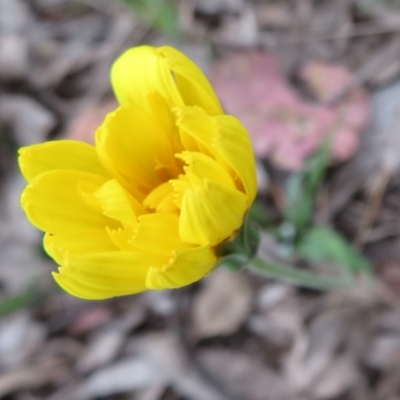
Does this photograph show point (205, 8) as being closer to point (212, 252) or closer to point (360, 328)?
point (360, 328)

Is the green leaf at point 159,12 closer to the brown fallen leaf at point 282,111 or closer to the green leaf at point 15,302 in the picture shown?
the brown fallen leaf at point 282,111

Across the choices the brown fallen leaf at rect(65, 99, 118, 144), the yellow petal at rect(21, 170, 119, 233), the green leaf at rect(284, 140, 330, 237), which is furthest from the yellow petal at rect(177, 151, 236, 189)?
the brown fallen leaf at rect(65, 99, 118, 144)

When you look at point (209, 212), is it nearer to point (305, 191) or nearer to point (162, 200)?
point (162, 200)

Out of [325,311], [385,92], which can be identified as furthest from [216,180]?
[385,92]

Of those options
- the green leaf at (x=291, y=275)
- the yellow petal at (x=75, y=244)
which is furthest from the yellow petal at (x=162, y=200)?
the green leaf at (x=291, y=275)

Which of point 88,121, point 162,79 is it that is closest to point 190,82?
Answer: point 162,79
